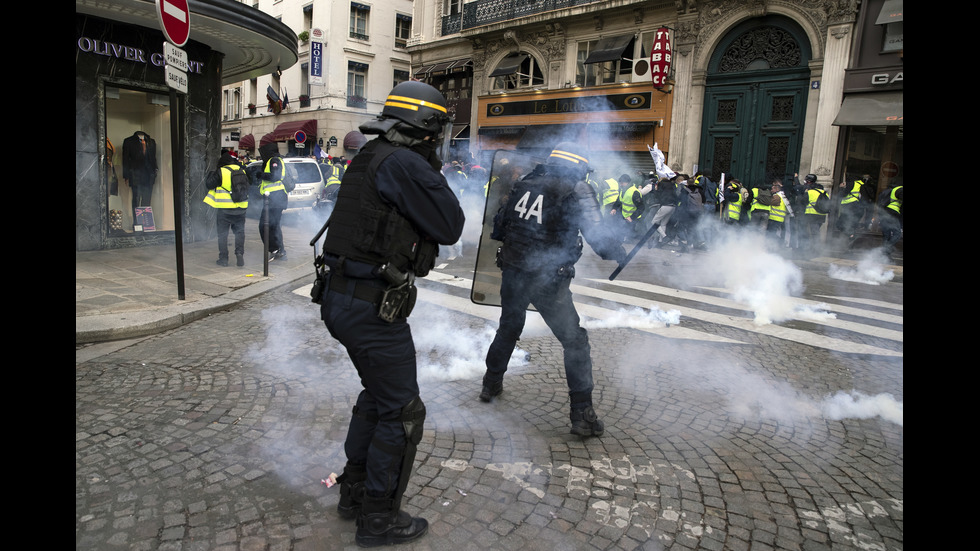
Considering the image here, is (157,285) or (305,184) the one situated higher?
(305,184)

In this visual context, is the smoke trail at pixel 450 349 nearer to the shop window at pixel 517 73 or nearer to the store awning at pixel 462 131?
the shop window at pixel 517 73

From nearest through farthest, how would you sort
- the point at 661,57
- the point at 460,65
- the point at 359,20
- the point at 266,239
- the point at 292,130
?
the point at 266,239
the point at 661,57
the point at 460,65
the point at 359,20
the point at 292,130

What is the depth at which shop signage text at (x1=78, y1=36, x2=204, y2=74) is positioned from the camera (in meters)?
8.72

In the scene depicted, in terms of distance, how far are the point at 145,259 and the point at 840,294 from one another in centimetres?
995

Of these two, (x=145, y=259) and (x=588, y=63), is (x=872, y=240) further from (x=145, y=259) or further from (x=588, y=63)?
(x=145, y=259)

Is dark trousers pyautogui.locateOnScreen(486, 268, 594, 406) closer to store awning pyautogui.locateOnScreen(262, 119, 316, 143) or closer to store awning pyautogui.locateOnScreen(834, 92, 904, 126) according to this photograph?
store awning pyautogui.locateOnScreen(834, 92, 904, 126)

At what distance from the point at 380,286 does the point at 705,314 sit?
524cm

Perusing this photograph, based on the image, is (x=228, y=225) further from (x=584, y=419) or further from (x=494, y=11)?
(x=494, y=11)

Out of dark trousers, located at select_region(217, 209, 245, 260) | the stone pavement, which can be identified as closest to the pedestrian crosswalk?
the stone pavement

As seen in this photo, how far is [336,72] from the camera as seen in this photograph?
29906mm

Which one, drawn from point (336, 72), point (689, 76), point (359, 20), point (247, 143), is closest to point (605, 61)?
point (689, 76)

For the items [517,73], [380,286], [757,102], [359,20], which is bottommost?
[380,286]

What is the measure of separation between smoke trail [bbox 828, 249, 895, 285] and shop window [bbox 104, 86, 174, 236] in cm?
1180

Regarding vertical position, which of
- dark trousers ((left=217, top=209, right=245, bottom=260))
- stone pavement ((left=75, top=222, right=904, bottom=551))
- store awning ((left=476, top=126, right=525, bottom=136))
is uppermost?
store awning ((left=476, top=126, right=525, bottom=136))
